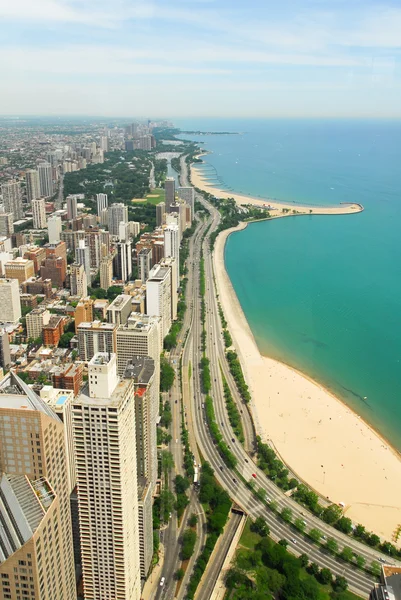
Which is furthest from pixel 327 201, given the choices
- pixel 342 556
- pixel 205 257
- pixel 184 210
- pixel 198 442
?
pixel 342 556

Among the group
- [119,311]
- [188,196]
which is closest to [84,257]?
[119,311]

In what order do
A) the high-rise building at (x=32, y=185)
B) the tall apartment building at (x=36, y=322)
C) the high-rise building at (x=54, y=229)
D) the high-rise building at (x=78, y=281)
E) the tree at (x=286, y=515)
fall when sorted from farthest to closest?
the high-rise building at (x=32, y=185) < the high-rise building at (x=54, y=229) < the high-rise building at (x=78, y=281) < the tall apartment building at (x=36, y=322) < the tree at (x=286, y=515)

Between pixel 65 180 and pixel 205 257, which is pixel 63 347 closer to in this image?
pixel 205 257

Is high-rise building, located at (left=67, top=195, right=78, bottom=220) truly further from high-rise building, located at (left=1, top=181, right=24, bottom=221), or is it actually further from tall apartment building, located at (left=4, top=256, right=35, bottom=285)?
tall apartment building, located at (left=4, top=256, right=35, bottom=285)

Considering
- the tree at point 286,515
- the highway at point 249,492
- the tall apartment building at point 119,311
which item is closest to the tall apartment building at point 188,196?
the tall apartment building at point 119,311

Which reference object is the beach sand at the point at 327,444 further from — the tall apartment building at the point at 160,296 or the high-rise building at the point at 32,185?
the high-rise building at the point at 32,185

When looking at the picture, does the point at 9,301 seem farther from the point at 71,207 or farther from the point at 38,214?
the point at 38,214

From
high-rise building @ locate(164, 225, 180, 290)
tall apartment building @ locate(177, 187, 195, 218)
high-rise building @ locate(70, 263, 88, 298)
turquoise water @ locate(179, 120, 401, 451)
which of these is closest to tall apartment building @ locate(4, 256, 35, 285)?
high-rise building @ locate(70, 263, 88, 298)
